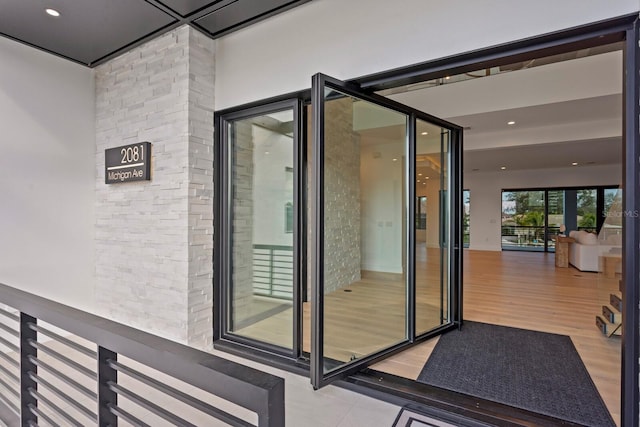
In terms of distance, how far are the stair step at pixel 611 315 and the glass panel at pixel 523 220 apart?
8711 millimetres

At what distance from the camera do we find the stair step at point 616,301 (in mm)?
3461

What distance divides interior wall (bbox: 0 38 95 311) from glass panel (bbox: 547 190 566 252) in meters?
12.6

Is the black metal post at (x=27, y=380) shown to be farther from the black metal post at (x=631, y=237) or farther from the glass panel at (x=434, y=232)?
the glass panel at (x=434, y=232)

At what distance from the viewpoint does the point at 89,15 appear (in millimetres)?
2914

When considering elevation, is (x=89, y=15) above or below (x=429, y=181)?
above

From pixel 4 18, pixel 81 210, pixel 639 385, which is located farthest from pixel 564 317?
pixel 4 18

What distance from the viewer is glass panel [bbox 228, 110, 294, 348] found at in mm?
3287

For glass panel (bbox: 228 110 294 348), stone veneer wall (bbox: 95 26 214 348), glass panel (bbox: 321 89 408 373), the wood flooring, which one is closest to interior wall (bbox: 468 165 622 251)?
the wood flooring

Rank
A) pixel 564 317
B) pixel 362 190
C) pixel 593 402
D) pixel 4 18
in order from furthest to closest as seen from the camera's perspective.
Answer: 1. pixel 362 190
2. pixel 564 317
3. pixel 4 18
4. pixel 593 402

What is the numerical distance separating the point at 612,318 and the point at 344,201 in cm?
318

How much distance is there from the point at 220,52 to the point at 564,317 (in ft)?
17.0

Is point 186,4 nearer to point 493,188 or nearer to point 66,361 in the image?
point 66,361

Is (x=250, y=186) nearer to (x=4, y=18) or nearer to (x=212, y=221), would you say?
(x=212, y=221)

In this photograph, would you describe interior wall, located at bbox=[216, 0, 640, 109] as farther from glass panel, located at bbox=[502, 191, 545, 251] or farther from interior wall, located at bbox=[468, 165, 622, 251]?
glass panel, located at bbox=[502, 191, 545, 251]
